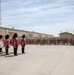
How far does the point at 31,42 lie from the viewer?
1646 inches

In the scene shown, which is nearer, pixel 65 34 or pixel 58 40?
pixel 58 40

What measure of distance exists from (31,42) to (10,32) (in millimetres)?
5067

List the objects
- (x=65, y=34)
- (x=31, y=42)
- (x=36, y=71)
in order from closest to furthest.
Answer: (x=36, y=71)
(x=31, y=42)
(x=65, y=34)

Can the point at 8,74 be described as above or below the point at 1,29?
below

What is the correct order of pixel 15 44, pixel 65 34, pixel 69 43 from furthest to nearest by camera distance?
pixel 65 34
pixel 69 43
pixel 15 44

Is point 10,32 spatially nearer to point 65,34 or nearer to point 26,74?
point 65,34

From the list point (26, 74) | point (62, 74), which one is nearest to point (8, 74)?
point (26, 74)

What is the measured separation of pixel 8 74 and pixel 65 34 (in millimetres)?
52755

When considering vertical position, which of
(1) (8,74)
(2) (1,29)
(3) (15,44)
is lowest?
(1) (8,74)

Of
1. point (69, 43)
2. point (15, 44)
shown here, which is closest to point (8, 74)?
point (15, 44)

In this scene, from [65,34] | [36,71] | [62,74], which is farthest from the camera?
[65,34]

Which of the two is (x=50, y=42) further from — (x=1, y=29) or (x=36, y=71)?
(x=36, y=71)

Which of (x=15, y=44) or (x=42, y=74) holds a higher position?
(x=15, y=44)

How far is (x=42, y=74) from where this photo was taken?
28.1 feet
